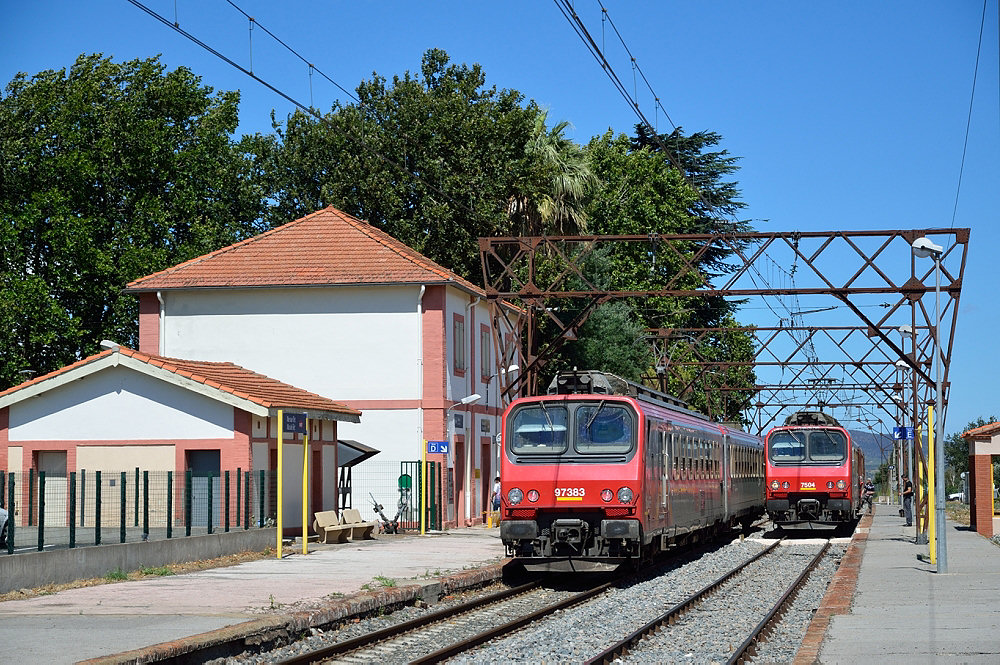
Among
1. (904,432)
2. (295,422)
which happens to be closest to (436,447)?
(295,422)

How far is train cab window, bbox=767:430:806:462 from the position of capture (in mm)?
34281

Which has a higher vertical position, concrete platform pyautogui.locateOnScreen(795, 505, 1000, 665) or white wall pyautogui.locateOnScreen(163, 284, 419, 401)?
white wall pyautogui.locateOnScreen(163, 284, 419, 401)

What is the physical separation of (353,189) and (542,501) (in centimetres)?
2961

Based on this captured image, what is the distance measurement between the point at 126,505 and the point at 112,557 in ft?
4.10

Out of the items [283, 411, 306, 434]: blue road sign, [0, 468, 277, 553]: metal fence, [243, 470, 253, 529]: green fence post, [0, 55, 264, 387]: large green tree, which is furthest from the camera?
[0, 55, 264, 387]: large green tree

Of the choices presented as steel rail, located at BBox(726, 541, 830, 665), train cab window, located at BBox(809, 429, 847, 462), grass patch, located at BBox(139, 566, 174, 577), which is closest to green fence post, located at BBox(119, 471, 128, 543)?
grass patch, located at BBox(139, 566, 174, 577)

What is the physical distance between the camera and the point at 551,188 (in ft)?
161

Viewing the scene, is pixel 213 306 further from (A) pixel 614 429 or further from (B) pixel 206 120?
(A) pixel 614 429

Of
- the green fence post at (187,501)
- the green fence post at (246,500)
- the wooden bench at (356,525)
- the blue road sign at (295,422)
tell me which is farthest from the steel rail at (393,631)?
the wooden bench at (356,525)

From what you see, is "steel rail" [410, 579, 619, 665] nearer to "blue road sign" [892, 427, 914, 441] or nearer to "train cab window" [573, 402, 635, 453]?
"train cab window" [573, 402, 635, 453]

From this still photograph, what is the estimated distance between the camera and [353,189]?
47531 millimetres

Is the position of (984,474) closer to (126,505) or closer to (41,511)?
(126,505)

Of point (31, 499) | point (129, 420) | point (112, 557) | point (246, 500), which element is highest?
point (129, 420)

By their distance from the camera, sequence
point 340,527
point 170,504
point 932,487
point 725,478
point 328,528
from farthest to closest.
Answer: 1. point 725,478
2. point 340,527
3. point 328,528
4. point 932,487
5. point 170,504
